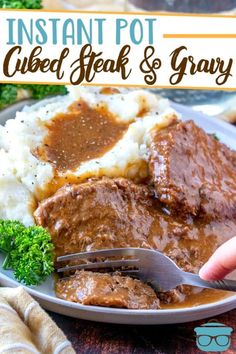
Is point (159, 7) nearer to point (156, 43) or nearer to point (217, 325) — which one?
point (156, 43)

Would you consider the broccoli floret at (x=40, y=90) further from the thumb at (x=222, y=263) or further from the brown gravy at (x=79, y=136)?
the thumb at (x=222, y=263)

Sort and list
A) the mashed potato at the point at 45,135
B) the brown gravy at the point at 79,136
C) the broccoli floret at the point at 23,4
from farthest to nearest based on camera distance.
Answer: the broccoli floret at the point at 23,4
the brown gravy at the point at 79,136
the mashed potato at the point at 45,135

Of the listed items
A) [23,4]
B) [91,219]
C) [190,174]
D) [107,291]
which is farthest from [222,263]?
[23,4]

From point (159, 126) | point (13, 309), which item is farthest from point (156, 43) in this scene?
point (13, 309)

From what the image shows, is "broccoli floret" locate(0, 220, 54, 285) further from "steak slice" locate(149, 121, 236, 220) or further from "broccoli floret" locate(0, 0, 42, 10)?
"broccoli floret" locate(0, 0, 42, 10)

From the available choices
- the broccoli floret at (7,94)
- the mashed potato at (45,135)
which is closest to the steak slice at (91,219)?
the mashed potato at (45,135)

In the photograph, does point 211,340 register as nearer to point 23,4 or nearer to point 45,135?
point 45,135
